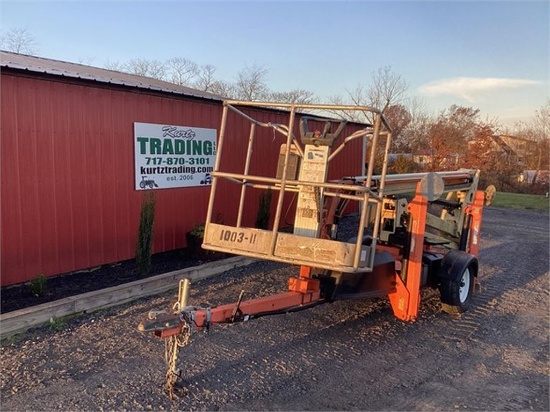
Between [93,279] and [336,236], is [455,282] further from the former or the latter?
[93,279]

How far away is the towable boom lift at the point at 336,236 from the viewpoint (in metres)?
4.39

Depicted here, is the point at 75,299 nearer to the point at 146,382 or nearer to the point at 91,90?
the point at 146,382

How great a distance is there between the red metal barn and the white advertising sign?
14 centimetres

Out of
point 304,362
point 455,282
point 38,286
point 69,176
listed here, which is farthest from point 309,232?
point 69,176

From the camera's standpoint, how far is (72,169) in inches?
303

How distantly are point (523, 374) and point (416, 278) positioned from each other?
154cm

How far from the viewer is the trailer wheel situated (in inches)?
256

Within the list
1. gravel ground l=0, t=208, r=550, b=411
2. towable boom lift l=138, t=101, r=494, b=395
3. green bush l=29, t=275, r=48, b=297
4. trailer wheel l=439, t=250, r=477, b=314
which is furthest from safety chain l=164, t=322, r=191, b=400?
trailer wheel l=439, t=250, r=477, b=314

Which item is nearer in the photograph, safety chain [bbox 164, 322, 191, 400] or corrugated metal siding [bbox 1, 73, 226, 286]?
safety chain [bbox 164, 322, 191, 400]

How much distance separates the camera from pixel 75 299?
6.20 metres

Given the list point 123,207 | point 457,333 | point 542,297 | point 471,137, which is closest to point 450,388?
point 457,333

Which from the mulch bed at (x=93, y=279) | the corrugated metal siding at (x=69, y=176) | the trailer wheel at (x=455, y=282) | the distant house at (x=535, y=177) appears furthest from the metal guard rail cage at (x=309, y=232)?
the distant house at (x=535, y=177)

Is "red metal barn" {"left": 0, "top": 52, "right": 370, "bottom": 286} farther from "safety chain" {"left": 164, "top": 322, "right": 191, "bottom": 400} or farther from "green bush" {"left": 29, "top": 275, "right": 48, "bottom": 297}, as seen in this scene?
"safety chain" {"left": 164, "top": 322, "right": 191, "bottom": 400}

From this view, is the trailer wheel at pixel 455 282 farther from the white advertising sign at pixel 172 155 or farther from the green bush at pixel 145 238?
the white advertising sign at pixel 172 155
